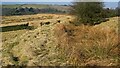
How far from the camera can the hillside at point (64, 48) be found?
25.9ft

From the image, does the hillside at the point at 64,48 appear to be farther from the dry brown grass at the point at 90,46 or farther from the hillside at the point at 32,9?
the hillside at the point at 32,9

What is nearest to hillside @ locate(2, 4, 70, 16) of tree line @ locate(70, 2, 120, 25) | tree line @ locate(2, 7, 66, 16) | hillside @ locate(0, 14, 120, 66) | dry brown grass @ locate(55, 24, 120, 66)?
tree line @ locate(2, 7, 66, 16)

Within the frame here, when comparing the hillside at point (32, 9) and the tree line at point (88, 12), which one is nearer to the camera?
the tree line at point (88, 12)

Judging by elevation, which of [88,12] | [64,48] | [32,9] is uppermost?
[88,12]

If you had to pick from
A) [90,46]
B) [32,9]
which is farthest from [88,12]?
[32,9]

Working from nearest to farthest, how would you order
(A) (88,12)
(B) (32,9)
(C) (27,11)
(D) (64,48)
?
(D) (64,48) → (A) (88,12) → (C) (27,11) → (B) (32,9)

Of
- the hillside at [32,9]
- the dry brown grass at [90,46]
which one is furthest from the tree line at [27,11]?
the dry brown grass at [90,46]

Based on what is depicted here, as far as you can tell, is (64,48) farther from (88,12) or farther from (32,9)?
(32,9)

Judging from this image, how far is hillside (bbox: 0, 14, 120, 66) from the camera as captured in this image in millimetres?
7887

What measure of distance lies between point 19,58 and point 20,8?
99.0 ft

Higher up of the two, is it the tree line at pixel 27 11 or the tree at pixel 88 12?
the tree at pixel 88 12

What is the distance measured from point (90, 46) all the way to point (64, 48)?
2.56 ft

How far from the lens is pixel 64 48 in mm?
8508

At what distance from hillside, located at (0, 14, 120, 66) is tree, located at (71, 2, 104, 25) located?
3013mm
